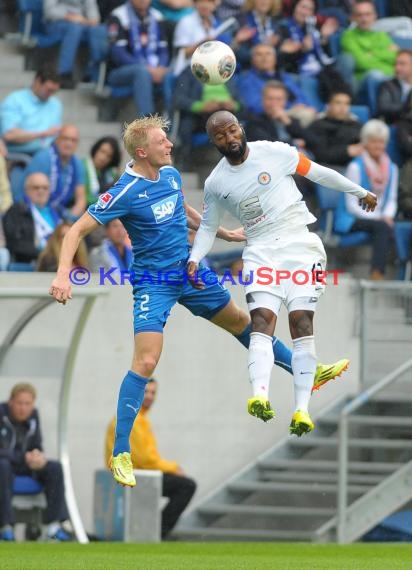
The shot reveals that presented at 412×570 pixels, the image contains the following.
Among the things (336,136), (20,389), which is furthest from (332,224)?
(20,389)

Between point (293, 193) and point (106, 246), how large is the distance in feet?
16.4

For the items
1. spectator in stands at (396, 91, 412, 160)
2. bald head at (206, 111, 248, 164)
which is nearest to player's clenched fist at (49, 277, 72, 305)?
bald head at (206, 111, 248, 164)

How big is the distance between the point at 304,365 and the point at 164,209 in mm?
1474

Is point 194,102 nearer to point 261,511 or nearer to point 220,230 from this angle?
point 261,511

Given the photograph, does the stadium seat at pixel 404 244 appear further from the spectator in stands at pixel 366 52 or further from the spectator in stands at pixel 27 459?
the spectator in stands at pixel 27 459

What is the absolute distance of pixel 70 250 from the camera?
11281 millimetres

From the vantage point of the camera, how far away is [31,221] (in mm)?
16297

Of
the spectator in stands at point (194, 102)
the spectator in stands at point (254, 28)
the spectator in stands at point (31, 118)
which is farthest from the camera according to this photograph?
the spectator in stands at point (254, 28)

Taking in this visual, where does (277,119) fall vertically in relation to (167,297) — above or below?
above

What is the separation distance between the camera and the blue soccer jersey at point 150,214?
1162 centimetres

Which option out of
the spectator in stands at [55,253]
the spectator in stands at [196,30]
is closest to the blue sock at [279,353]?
the spectator in stands at [55,253]

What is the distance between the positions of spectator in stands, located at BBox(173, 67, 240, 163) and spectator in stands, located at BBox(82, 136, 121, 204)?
3.71 ft

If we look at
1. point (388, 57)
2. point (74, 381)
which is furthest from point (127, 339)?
point (388, 57)

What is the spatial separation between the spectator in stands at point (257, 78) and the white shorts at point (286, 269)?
6414mm
